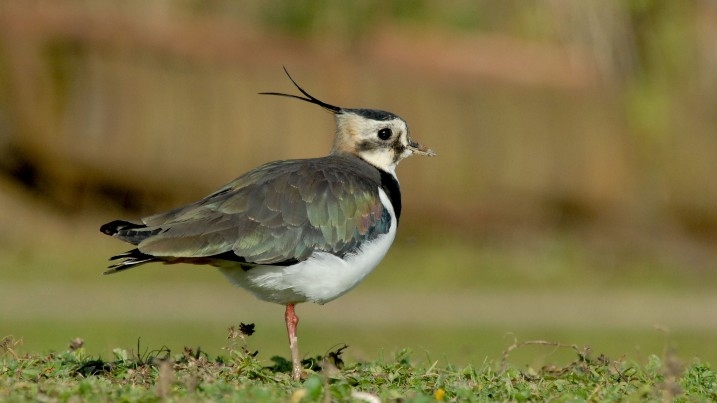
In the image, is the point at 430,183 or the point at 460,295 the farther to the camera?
the point at 430,183

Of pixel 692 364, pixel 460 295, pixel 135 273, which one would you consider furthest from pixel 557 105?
pixel 692 364

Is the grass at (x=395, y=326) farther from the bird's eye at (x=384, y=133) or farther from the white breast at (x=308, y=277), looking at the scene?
the bird's eye at (x=384, y=133)

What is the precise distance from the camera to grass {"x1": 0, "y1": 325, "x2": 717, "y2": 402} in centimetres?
636

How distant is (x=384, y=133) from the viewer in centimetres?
848

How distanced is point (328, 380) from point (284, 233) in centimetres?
93

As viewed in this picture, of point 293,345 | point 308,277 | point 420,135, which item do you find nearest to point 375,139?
point 308,277

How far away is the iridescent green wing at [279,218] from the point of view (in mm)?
7193

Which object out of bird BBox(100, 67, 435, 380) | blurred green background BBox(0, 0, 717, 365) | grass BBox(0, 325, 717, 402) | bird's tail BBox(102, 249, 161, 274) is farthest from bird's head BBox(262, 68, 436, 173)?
blurred green background BBox(0, 0, 717, 365)

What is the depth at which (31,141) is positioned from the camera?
1886cm

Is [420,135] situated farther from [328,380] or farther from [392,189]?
[328,380]

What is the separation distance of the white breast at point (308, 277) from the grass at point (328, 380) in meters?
0.26

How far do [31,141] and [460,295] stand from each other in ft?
20.7

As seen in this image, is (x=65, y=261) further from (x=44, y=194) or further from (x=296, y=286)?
(x=296, y=286)

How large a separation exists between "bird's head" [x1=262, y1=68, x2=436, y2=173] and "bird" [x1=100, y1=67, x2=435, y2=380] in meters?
0.46
